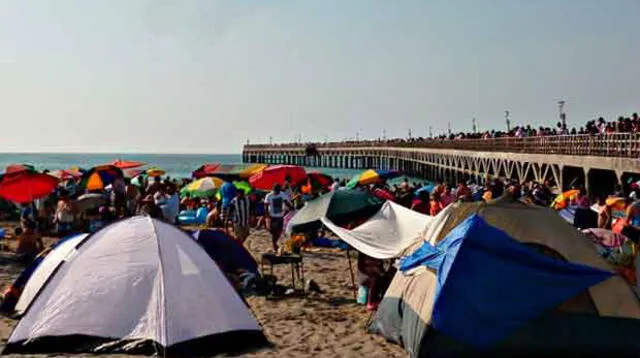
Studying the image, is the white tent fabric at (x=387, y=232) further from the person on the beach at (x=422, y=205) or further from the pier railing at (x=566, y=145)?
the pier railing at (x=566, y=145)

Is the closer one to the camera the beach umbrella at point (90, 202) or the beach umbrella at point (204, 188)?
the beach umbrella at point (90, 202)

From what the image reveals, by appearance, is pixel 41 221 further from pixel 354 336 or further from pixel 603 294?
pixel 603 294

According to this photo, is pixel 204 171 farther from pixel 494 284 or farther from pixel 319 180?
pixel 494 284

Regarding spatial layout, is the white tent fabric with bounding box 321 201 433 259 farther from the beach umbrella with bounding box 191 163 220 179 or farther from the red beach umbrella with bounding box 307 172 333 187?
the beach umbrella with bounding box 191 163 220 179

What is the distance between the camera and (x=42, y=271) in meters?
8.98

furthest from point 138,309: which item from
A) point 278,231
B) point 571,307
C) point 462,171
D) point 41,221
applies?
point 462,171

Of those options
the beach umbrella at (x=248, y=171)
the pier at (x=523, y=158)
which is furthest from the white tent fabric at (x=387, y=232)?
the beach umbrella at (x=248, y=171)

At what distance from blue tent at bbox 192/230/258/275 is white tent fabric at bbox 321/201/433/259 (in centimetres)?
155

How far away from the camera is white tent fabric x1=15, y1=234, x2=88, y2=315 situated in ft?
29.2

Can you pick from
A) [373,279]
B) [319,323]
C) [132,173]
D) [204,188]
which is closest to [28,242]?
[319,323]

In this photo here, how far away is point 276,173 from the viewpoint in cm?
1914

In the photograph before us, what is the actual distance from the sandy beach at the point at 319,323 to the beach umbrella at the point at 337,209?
3.45ft

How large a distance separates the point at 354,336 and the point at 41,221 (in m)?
11.3

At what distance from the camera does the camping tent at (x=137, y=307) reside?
23.7ft
